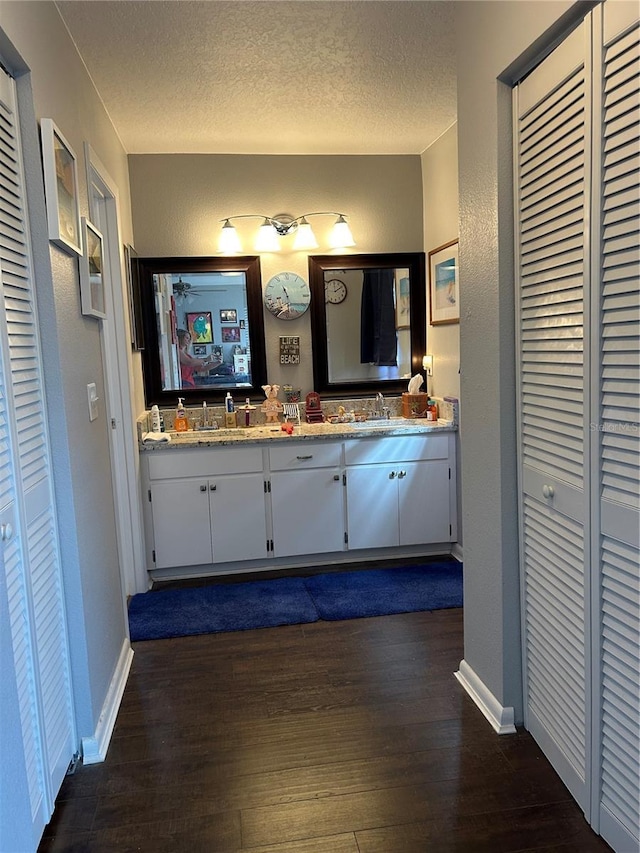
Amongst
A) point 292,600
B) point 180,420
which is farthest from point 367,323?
point 292,600

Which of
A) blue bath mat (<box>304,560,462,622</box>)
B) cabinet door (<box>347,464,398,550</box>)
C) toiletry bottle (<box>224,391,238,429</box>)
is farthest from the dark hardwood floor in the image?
toiletry bottle (<box>224,391,238,429</box>)

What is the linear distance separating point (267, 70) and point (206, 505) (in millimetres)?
2191

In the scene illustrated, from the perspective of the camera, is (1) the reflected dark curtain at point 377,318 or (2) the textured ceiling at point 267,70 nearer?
(2) the textured ceiling at point 267,70

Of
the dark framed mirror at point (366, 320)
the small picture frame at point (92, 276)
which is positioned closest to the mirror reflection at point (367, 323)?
the dark framed mirror at point (366, 320)

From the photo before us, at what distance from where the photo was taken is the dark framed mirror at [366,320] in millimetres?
3902

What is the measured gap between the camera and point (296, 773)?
1867mm

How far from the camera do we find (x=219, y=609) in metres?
3.05

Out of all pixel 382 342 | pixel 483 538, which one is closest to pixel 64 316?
pixel 483 538

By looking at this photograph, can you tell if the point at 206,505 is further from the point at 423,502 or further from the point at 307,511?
the point at 423,502

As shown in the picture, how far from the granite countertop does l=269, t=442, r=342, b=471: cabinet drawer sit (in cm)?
5

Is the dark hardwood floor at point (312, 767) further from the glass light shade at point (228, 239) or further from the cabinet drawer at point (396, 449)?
the glass light shade at point (228, 239)

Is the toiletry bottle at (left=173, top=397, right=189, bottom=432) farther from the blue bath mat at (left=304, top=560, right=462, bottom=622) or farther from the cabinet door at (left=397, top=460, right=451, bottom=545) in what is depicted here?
the cabinet door at (left=397, top=460, right=451, bottom=545)

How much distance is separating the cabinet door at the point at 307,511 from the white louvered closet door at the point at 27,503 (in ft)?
5.65

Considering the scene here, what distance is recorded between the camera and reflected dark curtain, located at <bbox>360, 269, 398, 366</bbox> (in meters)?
3.95
